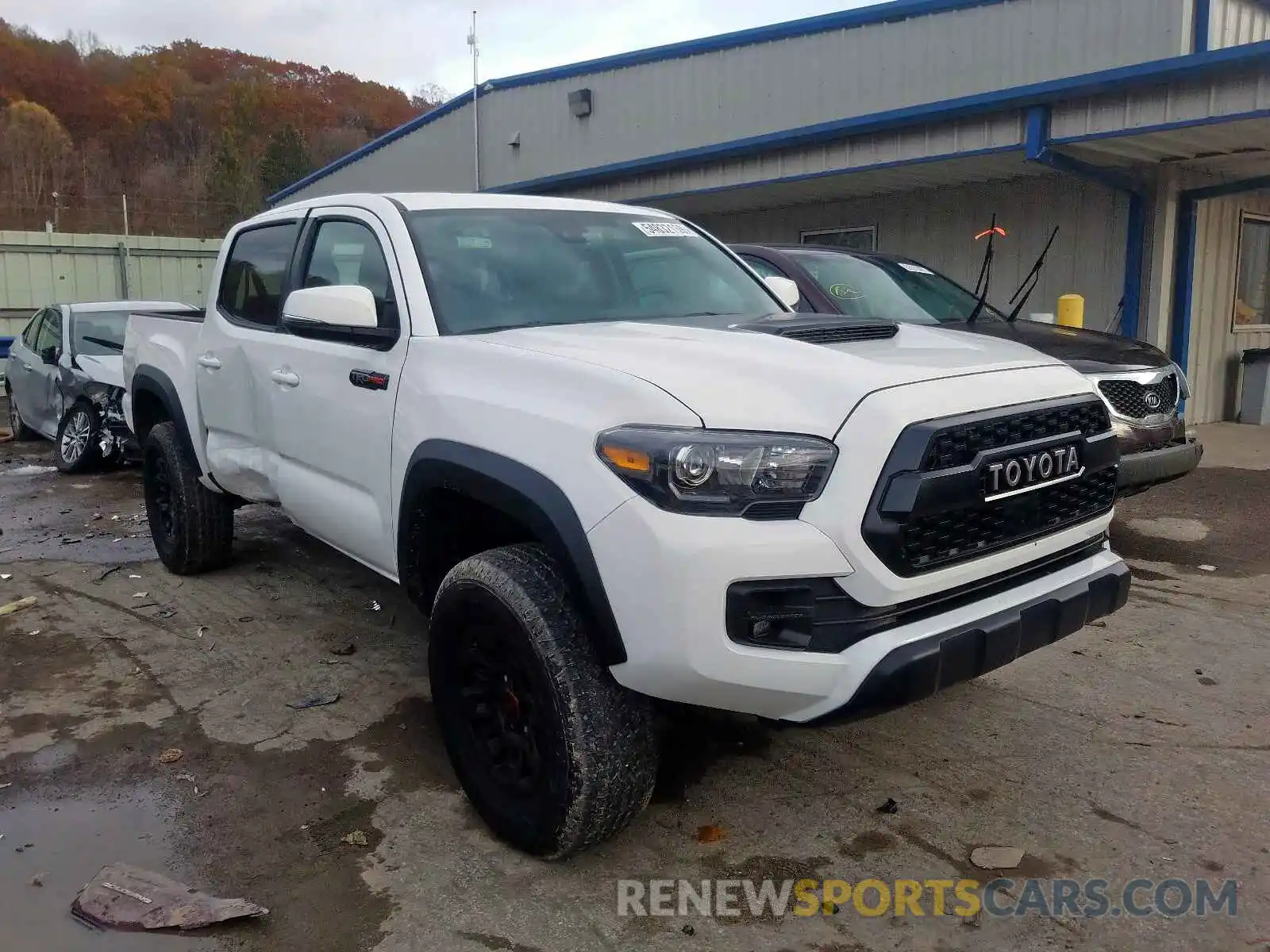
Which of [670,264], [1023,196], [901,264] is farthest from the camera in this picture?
[1023,196]

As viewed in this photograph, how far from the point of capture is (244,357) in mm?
4598

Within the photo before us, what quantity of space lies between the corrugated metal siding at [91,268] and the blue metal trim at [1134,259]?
16.2m

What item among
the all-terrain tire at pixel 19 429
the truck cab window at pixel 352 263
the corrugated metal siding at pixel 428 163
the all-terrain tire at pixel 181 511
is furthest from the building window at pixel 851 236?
the all-terrain tire at pixel 19 429

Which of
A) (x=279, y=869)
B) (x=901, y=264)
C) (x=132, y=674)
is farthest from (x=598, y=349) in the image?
(x=901, y=264)

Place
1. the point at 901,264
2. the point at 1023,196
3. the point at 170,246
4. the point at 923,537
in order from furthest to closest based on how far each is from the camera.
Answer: the point at 170,246 < the point at 1023,196 < the point at 901,264 < the point at 923,537

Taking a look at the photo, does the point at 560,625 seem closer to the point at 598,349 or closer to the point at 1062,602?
the point at 598,349

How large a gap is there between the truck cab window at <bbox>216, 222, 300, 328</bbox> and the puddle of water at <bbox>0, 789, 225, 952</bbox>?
2.07m

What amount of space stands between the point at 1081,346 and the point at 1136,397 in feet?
1.64

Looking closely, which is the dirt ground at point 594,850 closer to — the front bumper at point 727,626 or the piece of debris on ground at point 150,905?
the piece of debris on ground at point 150,905

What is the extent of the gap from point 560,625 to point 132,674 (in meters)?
2.68

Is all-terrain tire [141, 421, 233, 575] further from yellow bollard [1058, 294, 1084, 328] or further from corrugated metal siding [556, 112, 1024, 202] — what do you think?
corrugated metal siding [556, 112, 1024, 202]

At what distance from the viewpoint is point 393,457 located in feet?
11.2

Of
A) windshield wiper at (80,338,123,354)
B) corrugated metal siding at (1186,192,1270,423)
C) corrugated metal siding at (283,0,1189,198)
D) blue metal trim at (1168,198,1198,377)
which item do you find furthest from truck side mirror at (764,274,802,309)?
corrugated metal siding at (1186,192,1270,423)

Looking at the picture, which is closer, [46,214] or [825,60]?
[825,60]
